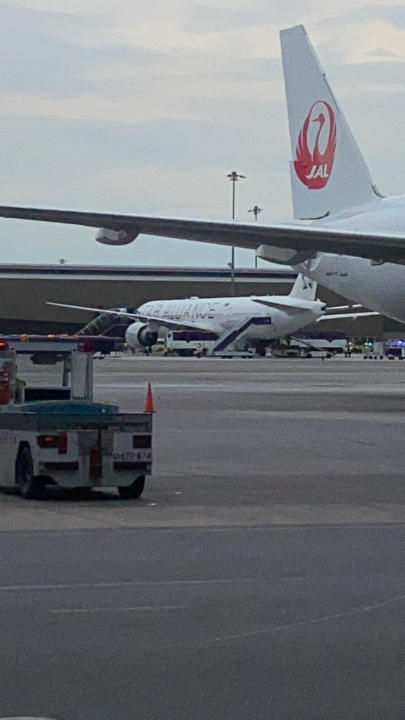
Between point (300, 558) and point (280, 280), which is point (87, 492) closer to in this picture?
point (300, 558)

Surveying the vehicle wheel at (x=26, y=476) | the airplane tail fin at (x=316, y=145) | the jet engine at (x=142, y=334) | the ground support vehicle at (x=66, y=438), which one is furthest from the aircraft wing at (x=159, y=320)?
the vehicle wheel at (x=26, y=476)

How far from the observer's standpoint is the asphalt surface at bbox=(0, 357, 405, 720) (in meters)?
6.57

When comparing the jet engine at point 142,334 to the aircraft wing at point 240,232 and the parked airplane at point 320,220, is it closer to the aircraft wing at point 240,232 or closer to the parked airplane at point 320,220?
the parked airplane at point 320,220

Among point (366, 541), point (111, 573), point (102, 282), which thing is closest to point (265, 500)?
point (366, 541)

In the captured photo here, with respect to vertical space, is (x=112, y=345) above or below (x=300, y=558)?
above

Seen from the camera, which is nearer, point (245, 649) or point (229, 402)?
point (245, 649)

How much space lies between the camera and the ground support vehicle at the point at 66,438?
46.2 ft

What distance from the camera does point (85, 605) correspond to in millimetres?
8703

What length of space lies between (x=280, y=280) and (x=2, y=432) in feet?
381

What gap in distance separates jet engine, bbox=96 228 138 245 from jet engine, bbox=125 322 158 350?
65985 mm

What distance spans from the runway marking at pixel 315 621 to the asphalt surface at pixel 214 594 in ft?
0.06

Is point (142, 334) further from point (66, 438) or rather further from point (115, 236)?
point (66, 438)

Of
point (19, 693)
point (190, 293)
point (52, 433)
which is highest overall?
point (190, 293)

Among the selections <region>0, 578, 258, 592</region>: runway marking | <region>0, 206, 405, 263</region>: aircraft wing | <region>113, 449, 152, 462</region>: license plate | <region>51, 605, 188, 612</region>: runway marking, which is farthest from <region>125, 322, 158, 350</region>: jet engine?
<region>51, 605, 188, 612</region>: runway marking
